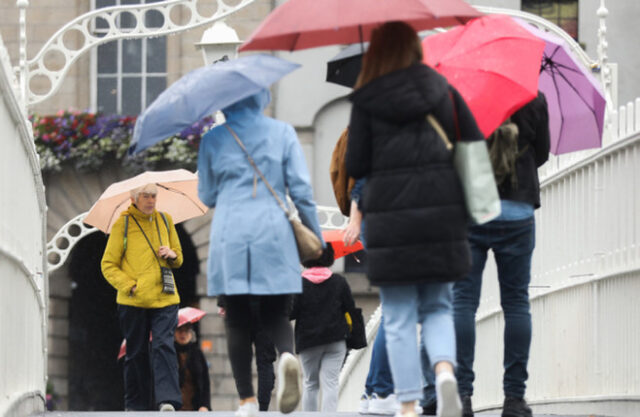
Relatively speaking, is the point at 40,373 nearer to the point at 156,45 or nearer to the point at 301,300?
the point at 301,300

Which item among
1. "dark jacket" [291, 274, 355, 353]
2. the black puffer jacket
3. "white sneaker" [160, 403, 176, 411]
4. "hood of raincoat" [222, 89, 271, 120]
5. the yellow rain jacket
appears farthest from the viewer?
"dark jacket" [291, 274, 355, 353]

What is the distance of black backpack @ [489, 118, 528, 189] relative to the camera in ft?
26.6

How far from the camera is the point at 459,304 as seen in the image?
8258mm

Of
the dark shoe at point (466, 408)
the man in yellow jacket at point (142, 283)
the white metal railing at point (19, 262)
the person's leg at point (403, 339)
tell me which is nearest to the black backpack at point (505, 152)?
the person's leg at point (403, 339)

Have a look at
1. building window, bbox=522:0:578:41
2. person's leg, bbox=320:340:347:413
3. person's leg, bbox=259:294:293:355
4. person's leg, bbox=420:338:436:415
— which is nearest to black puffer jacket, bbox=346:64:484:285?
person's leg, bbox=259:294:293:355

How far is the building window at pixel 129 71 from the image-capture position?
25.1m

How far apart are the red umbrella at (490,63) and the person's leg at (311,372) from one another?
14.3ft

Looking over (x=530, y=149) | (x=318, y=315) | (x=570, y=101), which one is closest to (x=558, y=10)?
(x=318, y=315)

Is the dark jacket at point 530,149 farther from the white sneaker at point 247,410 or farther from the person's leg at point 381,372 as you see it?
the white sneaker at point 247,410

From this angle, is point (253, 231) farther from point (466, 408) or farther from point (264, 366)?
point (264, 366)

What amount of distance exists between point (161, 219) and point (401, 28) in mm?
4866

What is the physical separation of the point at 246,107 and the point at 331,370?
5004mm

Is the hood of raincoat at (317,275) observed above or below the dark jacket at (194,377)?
above

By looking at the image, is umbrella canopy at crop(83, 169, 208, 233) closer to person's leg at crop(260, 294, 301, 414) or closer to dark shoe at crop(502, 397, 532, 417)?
person's leg at crop(260, 294, 301, 414)
